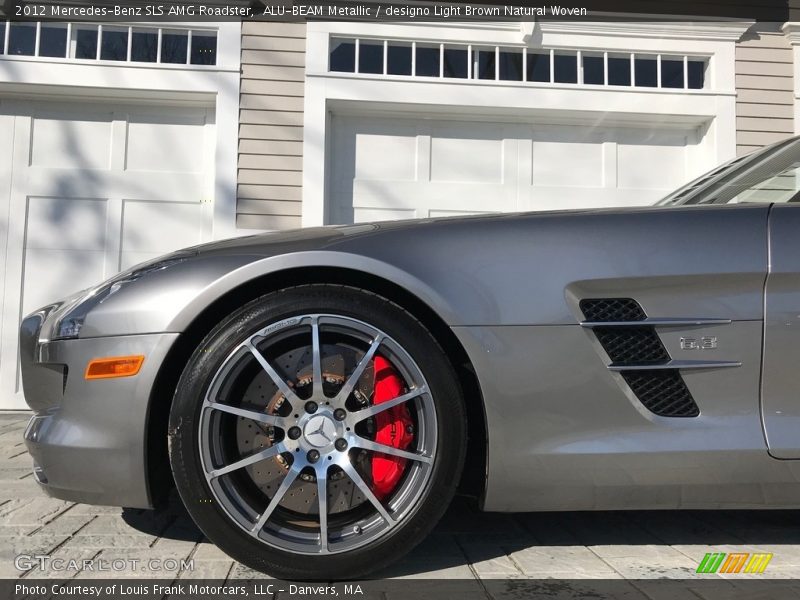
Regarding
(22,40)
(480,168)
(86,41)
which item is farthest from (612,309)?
(22,40)

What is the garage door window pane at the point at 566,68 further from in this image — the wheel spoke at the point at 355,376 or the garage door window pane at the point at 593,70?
the wheel spoke at the point at 355,376

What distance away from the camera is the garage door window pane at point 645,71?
5238 millimetres

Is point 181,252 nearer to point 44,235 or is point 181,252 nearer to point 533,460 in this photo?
point 533,460

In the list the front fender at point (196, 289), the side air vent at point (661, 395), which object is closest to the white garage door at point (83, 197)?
the front fender at point (196, 289)

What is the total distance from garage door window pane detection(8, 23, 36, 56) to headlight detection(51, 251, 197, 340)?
4009 millimetres

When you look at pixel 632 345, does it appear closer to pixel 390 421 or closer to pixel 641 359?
pixel 641 359

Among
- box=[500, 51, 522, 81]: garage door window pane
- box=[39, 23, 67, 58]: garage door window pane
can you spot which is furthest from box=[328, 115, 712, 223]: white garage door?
box=[39, 23, 67, 58]: garage door window pane

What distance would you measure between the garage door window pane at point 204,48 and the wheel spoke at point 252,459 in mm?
4114

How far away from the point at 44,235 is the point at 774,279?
4.95 meters

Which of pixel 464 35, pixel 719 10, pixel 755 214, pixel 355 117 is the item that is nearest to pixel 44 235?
pixel 355 117

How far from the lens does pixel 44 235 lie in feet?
16.5

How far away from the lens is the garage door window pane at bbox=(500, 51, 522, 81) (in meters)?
5.15

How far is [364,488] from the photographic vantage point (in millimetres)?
1711

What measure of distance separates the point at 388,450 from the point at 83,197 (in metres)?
4.23
